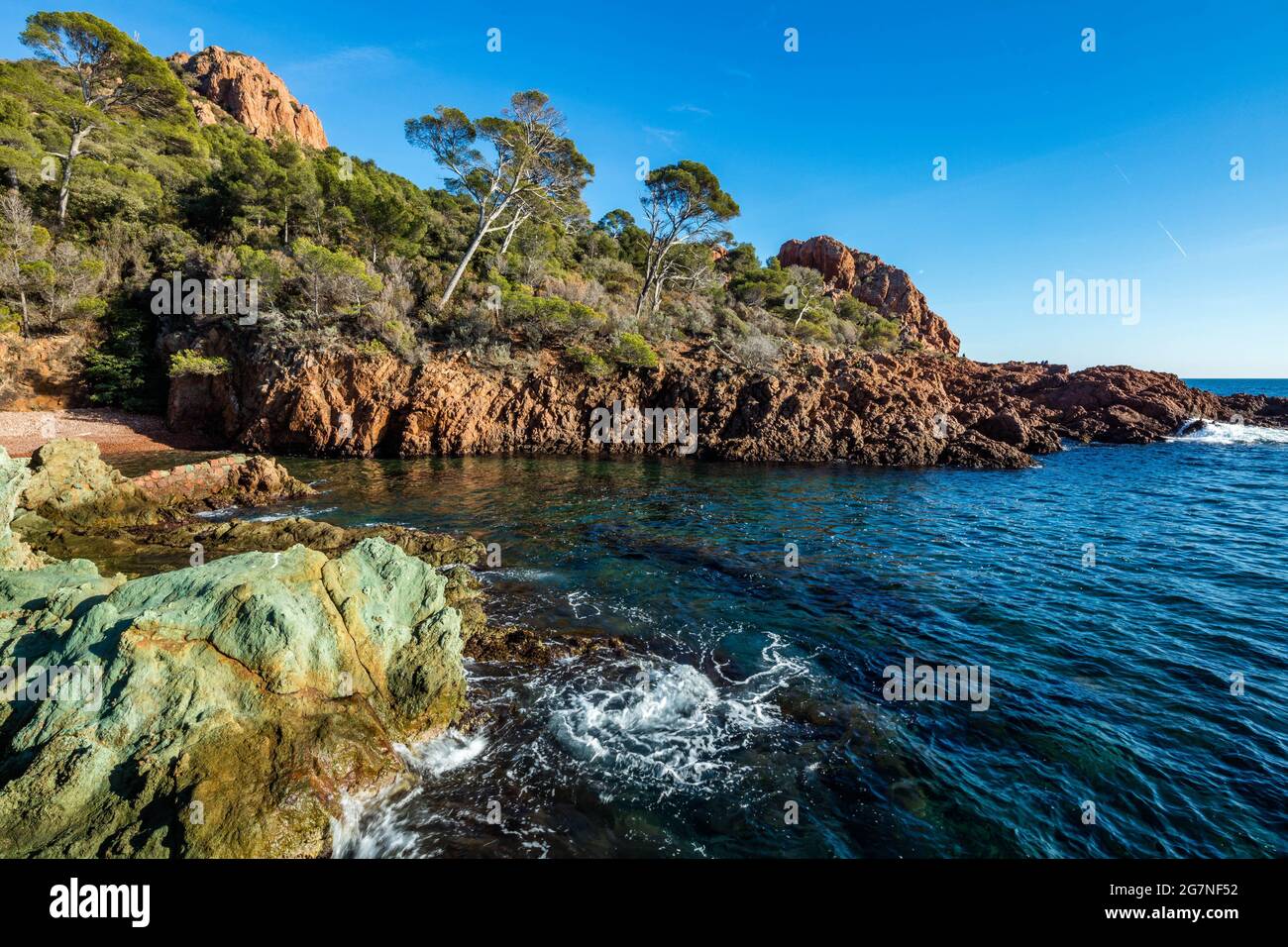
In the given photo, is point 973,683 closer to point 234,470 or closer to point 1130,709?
point 1130,709

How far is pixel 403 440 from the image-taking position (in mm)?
26672

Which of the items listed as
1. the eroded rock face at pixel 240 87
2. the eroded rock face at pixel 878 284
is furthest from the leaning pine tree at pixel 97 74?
the eroded rock face at pixel 878 284

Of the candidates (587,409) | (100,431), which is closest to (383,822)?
(587,409)

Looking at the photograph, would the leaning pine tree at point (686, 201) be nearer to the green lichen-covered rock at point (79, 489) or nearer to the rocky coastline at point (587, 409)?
the rocky coastline at point (587, 409)

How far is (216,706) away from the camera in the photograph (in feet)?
17.5

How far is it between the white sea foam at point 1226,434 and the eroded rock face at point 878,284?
124 feet

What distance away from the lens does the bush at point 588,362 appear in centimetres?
3094

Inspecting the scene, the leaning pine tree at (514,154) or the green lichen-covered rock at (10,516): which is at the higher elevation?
the leaning pine tree at (514,154)

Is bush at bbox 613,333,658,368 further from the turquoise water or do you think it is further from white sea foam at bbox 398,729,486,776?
white sea foam at bbox 398,729,486,776

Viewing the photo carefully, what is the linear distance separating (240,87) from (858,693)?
351ft

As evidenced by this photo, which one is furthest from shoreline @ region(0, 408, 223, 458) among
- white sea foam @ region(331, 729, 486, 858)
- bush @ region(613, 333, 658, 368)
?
white sea foam @ region(331, 729, 486, 858)

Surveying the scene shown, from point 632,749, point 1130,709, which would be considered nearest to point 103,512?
point 632,749
